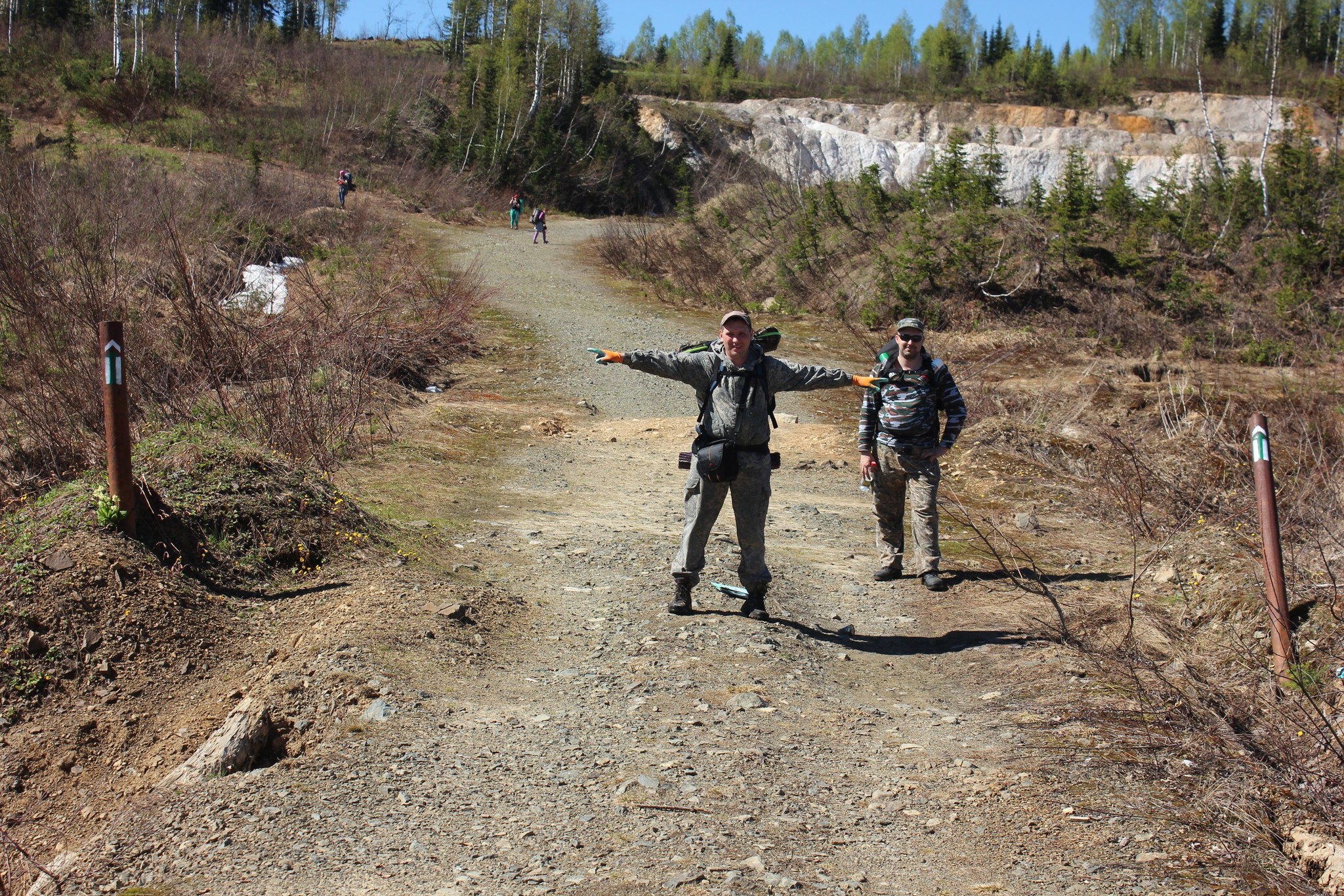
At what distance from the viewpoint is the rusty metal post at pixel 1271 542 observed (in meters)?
4.73

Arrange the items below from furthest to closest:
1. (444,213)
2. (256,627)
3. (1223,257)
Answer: (444,213) → (1223,257) → (256,627)

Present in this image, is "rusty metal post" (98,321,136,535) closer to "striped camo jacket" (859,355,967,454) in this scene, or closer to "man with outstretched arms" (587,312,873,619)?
"man with outstretched arms" (587,312,873,619)

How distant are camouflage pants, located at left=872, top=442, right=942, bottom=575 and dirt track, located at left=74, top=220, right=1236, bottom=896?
28 centimetres

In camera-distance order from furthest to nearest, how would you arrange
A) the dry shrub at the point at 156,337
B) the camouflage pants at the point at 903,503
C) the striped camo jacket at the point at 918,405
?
the dry shrub at the point at 156,337 < the camouflage pants at the point at 903,503 < the striped camo jacket at the point at 918,405

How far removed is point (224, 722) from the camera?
4.81 m

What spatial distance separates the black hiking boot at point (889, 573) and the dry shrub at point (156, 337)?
4.43 meters

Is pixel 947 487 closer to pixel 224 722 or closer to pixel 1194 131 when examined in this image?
pixel 224 722

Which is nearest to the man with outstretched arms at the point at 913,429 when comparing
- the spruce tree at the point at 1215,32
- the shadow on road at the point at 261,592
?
the shadow on road at the point at 261,592

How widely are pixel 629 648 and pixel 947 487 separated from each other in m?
5.63

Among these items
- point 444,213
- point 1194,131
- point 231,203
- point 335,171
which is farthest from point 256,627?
point 1194,131

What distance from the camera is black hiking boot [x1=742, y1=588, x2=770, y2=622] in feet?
20.5

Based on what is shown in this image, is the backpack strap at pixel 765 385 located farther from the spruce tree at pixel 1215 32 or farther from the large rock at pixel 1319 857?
the spruce tree at pixel 1215 32

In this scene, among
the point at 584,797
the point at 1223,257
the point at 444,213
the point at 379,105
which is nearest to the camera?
the point at 584,797

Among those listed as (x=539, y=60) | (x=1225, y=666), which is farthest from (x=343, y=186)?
(x=1225, y=666)
